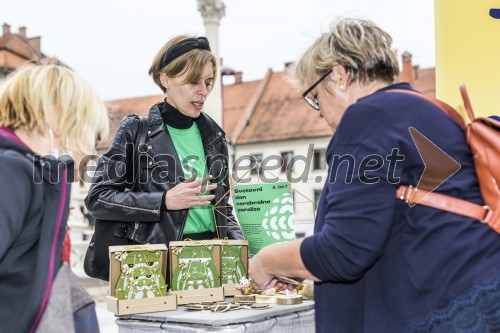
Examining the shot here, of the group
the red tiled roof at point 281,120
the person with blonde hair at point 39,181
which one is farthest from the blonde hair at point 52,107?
the red tiled roof at point 281,120

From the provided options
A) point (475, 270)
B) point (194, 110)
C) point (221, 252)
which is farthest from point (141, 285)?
point (475, 270)

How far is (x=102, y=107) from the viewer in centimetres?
156

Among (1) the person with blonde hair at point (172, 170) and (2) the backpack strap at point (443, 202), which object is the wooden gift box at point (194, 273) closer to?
(1) the person with blonde hair at point (172, 170)

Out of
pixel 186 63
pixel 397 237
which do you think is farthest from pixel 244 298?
pixel 186 63

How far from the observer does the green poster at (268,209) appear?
2.05 metres

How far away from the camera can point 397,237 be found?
138 centimetres

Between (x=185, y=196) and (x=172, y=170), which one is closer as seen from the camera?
(x=185, y=196)

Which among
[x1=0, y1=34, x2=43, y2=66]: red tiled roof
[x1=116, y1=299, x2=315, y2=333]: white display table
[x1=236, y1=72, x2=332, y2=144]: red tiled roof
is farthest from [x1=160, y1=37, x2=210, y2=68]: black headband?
[x1=0, y1=34, x2=43, y2=66]: red tiled roof

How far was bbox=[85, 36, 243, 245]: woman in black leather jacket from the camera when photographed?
7.27ft

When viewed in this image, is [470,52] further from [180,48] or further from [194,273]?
[194,273]

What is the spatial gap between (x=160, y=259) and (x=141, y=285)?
0.39ft

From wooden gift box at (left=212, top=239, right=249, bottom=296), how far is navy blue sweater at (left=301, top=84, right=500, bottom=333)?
0.73 meters

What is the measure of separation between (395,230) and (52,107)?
88 cm

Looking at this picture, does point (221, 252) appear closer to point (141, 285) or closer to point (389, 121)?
point (141, 285)
